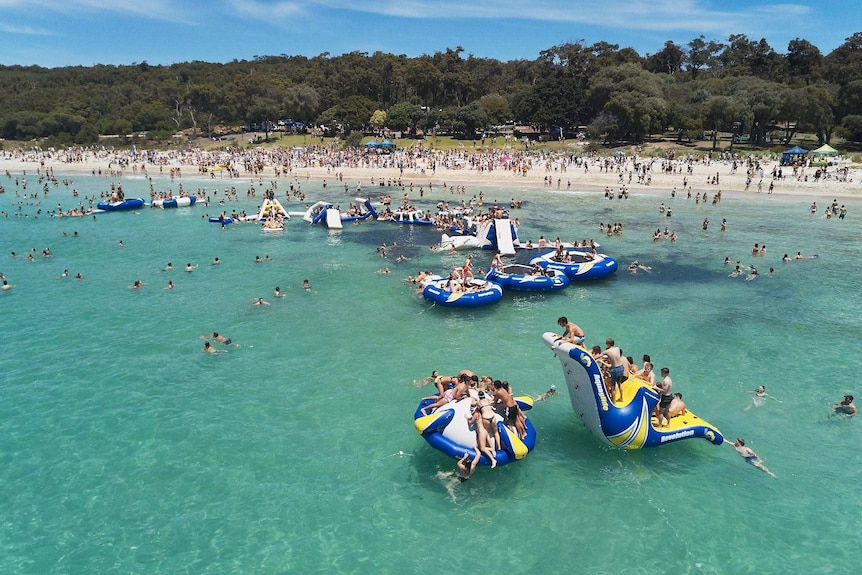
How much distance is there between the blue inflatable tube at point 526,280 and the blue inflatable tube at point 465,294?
2.54ft

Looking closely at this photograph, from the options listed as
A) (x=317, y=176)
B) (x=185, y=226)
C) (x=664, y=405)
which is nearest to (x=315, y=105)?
(x=317, y=176)

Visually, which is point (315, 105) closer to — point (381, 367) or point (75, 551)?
point (381, 367)

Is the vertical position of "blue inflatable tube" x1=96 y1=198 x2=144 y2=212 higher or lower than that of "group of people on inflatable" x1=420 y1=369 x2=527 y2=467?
higher

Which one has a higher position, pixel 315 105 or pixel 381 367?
pixel 315 105

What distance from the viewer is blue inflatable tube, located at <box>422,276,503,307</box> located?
69.4ft

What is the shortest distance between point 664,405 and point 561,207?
3260cm

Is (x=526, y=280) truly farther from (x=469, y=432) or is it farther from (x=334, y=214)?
(x=334, y=214)

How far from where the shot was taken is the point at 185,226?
37.8m

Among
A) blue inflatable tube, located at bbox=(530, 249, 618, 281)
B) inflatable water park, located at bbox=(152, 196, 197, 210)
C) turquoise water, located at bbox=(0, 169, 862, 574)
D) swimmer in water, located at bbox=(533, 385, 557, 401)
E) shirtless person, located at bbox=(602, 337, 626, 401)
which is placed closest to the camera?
turquoise water, located at bbox=(0, 169, 862, 574)

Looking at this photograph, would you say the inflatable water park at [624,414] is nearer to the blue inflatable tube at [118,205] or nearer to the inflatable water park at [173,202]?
the inflatable water park at [173,202]

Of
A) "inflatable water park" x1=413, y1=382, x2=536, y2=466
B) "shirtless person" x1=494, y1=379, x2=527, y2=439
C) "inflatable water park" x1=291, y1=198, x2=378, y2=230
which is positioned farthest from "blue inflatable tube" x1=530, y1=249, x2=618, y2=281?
"inflatable water park" x1=291, y1=198, x2=378, y2=230

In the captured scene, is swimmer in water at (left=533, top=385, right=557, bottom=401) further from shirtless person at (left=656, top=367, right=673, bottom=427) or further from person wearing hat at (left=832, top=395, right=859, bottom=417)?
person wearing hat at (left=832, top=395, right=859, bottom=417)

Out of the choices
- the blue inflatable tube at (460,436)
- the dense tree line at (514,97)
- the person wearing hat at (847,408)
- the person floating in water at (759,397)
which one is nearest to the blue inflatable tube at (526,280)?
the person floating in water at (759,397)

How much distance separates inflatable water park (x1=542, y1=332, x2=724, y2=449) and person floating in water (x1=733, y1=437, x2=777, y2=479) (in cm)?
38
